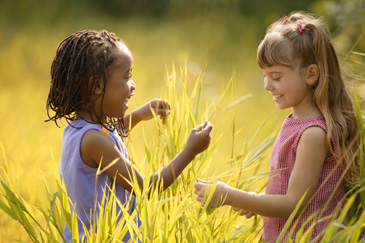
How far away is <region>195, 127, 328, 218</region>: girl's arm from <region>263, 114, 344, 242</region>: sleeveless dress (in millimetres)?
16

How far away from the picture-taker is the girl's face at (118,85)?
3.35ft

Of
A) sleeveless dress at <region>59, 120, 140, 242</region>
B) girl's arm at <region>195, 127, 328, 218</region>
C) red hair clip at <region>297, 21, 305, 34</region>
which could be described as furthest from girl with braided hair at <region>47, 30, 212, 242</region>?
red hair clip at <region>297, 21, 305, 34</region>

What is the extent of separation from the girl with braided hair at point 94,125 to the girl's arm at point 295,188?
111 millimetres

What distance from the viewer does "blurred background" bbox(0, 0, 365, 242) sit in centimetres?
184

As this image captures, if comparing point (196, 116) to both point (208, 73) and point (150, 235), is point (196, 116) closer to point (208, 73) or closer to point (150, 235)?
point (150, 235)

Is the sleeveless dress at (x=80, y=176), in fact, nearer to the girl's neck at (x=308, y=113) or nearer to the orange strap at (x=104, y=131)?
the orange strap at (x=104, y=131)

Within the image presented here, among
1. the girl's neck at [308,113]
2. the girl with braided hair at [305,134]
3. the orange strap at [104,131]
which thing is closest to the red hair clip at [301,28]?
the girl with braided hair at [305,134]

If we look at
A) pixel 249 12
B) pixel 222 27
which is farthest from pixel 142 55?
pixel 249 12

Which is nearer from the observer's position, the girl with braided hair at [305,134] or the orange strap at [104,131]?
the girl with braided hair at [305,134]

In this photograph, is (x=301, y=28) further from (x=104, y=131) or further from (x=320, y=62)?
(x=104, y=131)

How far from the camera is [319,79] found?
0.93 meters

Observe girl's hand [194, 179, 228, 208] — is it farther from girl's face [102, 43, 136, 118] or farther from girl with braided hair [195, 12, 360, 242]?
girl's face [102, 43, 136, 118]

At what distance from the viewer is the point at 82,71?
101cm

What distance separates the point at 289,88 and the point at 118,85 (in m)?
0.31
